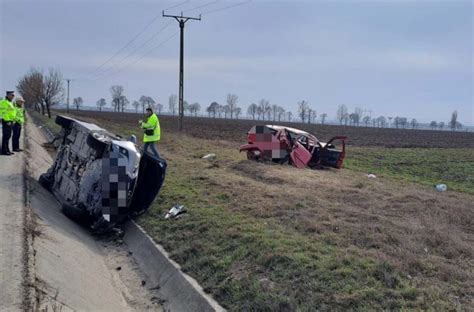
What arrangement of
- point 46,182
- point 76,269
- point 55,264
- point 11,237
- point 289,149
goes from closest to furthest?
point 55,264
point 11,237
point 76,269
point 46,182
point 289,149

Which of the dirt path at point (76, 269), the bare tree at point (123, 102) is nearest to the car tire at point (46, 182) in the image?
the dirt path at point (76, 269)

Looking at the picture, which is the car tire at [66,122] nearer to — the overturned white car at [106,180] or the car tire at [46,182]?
the overturned white car at [106,180]

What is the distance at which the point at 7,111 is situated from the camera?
1322 cm

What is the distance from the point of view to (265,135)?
16172mm

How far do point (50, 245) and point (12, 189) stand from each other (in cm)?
305

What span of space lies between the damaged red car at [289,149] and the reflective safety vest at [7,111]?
7.45 meters

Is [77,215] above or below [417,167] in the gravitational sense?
above

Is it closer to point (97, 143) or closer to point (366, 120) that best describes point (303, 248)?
point (97, 143)

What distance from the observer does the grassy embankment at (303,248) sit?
4.90 m

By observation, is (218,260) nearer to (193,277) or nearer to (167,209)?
(193,277)

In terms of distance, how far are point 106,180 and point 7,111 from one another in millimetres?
6677

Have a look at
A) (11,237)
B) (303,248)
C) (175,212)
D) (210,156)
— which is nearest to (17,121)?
(210,156)

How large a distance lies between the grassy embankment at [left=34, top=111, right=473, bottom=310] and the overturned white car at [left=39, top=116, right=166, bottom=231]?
0.53 metres

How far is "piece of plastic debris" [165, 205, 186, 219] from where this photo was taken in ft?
28.9
